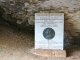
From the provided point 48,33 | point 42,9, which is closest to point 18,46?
point 48,33

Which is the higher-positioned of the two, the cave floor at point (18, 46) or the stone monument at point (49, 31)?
the stone monument at point (49, 31)

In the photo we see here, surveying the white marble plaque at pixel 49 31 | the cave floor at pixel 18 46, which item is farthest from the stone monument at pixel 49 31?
the cave floor at pixel 18 46

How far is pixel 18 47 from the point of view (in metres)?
2.73

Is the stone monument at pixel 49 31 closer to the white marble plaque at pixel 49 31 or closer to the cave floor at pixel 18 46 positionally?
the white marble plaque at pixel 49 31

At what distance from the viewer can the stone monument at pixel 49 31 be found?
2.62 meters

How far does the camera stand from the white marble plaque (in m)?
2.62

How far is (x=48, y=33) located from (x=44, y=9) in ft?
1.11

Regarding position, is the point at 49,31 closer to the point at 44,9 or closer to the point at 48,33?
the point at 48,33

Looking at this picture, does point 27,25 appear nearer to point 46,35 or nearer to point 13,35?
point 13,35

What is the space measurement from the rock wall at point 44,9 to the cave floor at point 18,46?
0.25 meters

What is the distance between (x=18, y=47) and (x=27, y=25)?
0.52 m

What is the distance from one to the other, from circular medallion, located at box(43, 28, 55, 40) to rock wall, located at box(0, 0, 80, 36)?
0.26 m

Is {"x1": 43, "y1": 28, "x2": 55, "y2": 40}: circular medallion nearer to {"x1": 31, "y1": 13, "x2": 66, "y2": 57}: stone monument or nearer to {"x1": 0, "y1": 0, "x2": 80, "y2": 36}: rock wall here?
{"x1": 31, "y1": 13, "x2": 66, "y2": 57}: stone monument

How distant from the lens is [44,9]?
Answer: 262 centimetres
